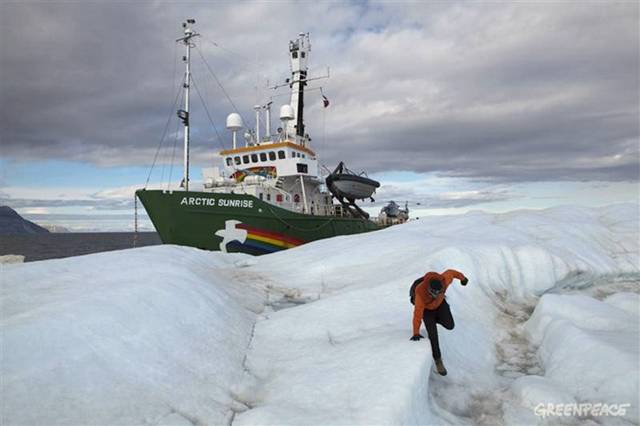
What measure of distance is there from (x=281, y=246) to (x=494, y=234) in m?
10.9

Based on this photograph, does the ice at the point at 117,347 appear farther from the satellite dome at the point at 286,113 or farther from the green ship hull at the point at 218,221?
the satellite dome at the point at 286,113

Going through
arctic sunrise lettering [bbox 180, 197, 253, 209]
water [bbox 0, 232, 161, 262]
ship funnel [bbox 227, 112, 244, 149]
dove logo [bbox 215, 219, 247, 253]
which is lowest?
water [bbox 0, 232, 161, 262]

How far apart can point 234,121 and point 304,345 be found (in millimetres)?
19733

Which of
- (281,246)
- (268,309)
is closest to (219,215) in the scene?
(281,246)

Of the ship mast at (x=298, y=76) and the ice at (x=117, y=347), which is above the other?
the ship mast at (x=298, y=76)

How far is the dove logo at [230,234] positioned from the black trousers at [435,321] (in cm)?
1432

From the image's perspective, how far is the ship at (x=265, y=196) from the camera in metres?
17.7

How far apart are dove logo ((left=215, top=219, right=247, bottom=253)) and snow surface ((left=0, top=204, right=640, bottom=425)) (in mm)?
8158

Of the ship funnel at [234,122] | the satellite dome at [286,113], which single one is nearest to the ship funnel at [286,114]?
the satellite dome at [286,113]

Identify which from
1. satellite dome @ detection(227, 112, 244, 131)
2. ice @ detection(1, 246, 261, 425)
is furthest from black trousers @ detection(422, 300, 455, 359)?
satellite dome @ detection(227, 112, 244, 131)

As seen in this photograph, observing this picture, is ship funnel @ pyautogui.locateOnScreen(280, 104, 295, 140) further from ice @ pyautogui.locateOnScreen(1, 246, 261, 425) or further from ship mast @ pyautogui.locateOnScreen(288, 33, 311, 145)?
ice @ pyautogui.locateOnScreen(1, 246, 261, 425)

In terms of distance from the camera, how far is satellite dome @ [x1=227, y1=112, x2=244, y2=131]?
2317 cm

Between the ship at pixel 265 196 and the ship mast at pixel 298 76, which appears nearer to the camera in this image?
the ship at pixel 265 196

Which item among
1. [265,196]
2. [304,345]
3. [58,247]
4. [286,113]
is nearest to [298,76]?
[286,113]
